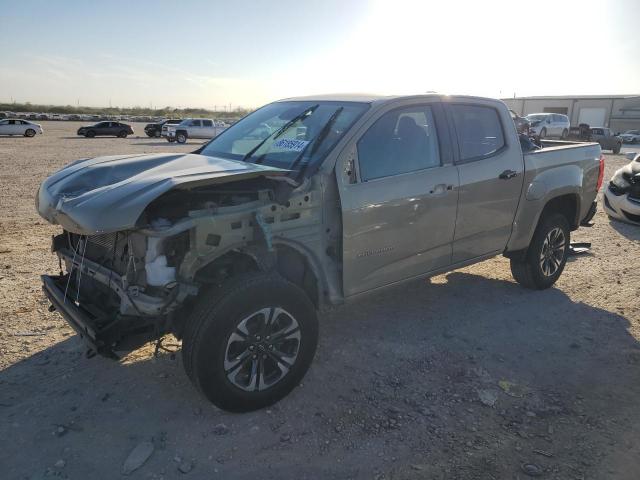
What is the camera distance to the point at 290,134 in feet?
13.4

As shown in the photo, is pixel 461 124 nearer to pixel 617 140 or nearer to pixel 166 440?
pixel 166 440

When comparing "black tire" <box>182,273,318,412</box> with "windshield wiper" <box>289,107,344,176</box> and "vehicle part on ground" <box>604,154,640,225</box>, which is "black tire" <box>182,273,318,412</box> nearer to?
"windshield wiper" <box>289,107,344,176</box>

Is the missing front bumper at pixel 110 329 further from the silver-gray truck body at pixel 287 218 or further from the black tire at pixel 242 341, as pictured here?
the black tire at pixel 242 341

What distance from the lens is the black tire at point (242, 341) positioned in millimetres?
3012

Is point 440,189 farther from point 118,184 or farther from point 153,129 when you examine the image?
point 153,129

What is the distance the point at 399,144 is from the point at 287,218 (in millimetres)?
1236

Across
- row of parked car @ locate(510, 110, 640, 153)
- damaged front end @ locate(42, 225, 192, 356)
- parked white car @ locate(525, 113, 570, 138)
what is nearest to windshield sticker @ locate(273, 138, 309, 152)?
damaged front end @ locate(42, 225, 192, 356)

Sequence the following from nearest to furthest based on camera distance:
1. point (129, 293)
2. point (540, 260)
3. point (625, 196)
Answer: point (129, 293) → point (540, 260) → point (625, 196)

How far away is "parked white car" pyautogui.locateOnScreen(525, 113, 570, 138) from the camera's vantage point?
1231 inches

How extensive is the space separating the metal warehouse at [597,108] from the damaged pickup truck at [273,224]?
174ft

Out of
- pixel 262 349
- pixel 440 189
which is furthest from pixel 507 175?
pixel 262 349

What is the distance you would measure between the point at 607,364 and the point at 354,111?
289 cm

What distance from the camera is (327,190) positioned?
355cm

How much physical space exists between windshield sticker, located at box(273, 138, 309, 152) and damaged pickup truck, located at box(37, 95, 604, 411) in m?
0.01
